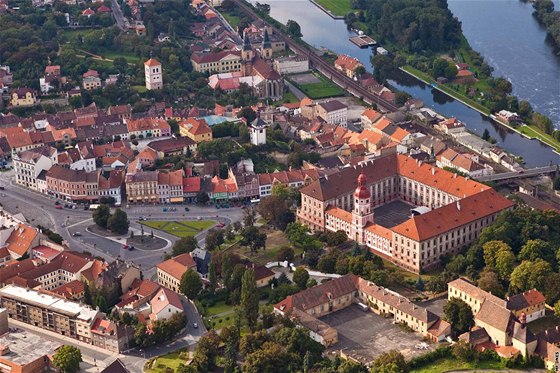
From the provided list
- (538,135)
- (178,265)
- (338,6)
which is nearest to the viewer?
(178,265)

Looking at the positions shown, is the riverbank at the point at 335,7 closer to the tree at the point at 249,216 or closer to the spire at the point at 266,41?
the spire at the point at 266,41

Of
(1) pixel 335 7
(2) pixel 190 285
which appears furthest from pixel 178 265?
(1) pixel 335 7

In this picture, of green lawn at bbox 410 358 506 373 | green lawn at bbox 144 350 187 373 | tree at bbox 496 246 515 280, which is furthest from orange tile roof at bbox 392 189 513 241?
green lawn at bbox 144 350 187 373

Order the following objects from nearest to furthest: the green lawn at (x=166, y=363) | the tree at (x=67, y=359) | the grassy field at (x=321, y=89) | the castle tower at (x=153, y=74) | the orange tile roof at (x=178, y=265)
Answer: the tree at (x=67, y=359), the green lawn at (x=166, y=363), the orange tile roof at (x=178, y=265), the castle tower at (x=153, y=74), the grassy field at (x=321, y=89)

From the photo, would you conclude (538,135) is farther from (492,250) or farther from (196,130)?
(492,250)

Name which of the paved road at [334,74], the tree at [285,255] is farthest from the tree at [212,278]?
the paved road at [334,74]

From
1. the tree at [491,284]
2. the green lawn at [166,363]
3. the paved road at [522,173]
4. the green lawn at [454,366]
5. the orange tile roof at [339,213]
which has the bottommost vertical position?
the green lawn at [166,363]

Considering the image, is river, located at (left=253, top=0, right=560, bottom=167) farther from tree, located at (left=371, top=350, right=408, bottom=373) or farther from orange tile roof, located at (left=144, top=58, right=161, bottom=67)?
Answer: tree, located at (left=371, top=350, right=408, bottom=373)
